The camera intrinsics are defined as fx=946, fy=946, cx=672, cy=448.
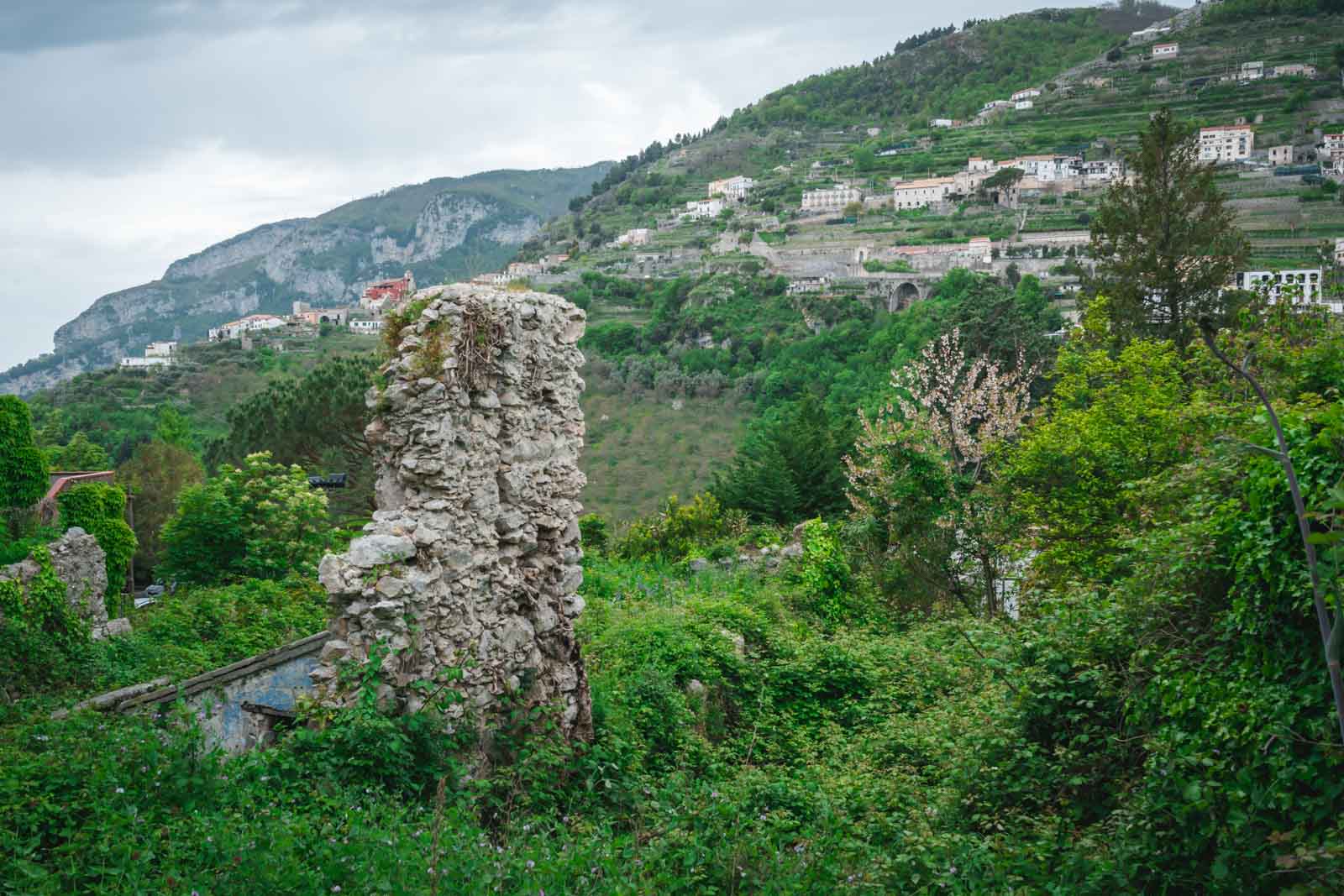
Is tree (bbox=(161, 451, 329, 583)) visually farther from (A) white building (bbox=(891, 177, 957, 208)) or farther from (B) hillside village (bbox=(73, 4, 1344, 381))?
(A) white building (bbox=(891, 177, 957, 208))

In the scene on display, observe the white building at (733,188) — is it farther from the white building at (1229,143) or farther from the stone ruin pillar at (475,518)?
the stone ruin pillar at (475,518)

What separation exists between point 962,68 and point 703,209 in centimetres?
Result: 4467

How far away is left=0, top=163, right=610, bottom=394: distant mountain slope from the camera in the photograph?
140625mm

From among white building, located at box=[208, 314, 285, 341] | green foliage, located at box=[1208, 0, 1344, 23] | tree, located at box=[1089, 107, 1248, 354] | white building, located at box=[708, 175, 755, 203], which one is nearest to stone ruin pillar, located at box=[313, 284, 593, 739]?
tree, located at box=[1089, 107, 1248, 354]

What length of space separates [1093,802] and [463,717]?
11.5 feet

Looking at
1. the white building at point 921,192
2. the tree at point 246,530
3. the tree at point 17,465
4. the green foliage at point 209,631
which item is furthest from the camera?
the white building at point 921,192

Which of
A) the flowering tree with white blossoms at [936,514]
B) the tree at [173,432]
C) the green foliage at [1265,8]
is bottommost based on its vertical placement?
the flowering tree with white blossoms at [936,514]

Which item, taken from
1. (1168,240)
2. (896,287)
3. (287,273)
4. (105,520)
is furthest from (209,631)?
(287,273)

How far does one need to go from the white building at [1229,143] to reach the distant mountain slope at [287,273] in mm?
85192

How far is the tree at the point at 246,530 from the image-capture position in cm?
1438

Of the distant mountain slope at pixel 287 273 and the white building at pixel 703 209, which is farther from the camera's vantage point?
the distant mountain slope at pixel 287 273

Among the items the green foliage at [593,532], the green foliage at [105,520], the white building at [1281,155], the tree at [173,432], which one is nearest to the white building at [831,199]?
the white building at [1281,155]

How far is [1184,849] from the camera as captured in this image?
416 cm

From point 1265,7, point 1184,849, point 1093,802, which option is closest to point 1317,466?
point 1184,849
